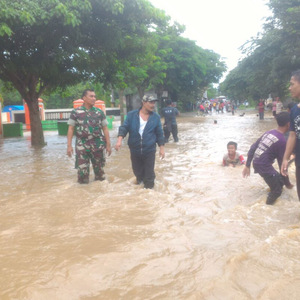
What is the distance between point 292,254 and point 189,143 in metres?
9.78

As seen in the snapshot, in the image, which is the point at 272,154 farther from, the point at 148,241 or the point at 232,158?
the point at 232,158

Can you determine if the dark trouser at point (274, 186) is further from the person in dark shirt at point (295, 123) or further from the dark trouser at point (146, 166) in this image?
the dark trouser at point (146, 166)

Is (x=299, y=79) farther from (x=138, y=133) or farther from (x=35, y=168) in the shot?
(x=35, y=168)

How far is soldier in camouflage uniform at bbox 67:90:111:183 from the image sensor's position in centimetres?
584

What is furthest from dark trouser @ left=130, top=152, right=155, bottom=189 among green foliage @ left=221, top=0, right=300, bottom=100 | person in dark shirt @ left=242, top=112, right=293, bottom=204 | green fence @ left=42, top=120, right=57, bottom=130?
green fence @ left=42, top=120, right=57, bottom=130

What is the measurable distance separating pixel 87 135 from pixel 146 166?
3.66ft

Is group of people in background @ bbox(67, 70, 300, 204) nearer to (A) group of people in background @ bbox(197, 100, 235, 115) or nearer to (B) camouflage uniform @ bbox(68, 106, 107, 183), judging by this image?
(B) camouflage uniform @ bbox(68, 106, 107, 183)

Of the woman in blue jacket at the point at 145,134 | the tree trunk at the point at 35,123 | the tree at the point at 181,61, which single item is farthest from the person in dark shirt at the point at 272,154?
the tree at the point at 181,61

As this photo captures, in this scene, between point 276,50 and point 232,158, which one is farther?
point 276,50

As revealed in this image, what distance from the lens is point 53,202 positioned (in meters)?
5.26

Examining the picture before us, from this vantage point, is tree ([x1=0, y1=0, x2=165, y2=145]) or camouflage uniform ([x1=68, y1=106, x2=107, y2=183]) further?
tree ([x1=0, y1=0, x2=165, y2=145])

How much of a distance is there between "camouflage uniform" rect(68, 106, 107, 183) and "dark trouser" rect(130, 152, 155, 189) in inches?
25.5

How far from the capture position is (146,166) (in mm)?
5754

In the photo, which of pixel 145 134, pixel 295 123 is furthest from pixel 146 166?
pixel 295 123
